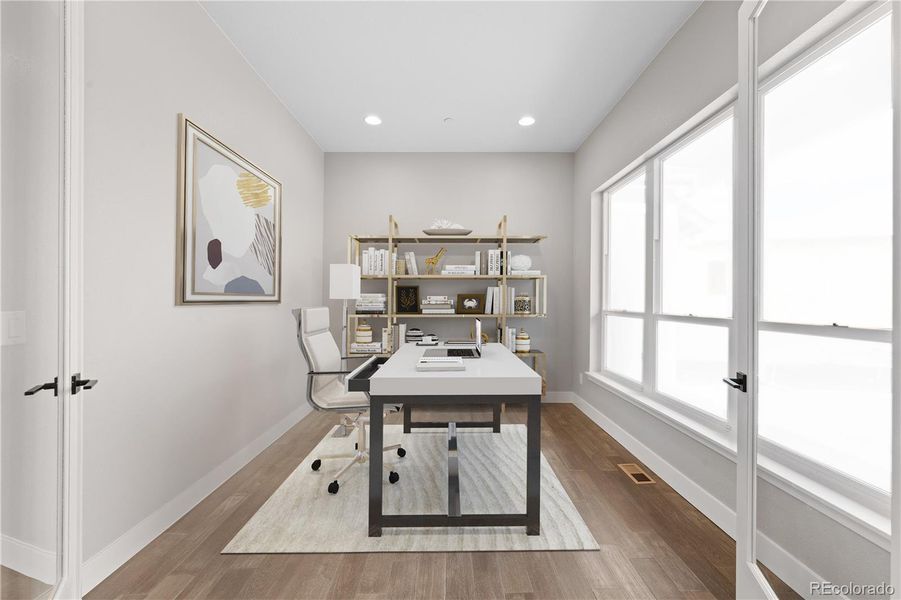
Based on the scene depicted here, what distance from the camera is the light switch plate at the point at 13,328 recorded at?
3.76 ft

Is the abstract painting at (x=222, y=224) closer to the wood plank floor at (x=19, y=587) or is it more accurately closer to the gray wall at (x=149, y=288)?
the gray wall at (x=149, y=288)

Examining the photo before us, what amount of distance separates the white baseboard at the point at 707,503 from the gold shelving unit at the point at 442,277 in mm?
1162

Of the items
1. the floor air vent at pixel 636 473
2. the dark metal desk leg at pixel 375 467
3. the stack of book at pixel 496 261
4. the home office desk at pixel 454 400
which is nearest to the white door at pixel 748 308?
the home office desk at pixel 454 400

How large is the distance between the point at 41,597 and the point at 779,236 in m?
2.61

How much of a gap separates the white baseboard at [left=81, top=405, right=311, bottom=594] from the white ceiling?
2.69 metres

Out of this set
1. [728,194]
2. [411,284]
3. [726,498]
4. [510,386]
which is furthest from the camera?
[411,284]

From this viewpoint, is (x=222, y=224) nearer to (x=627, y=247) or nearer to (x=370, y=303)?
(x=370, y=303)

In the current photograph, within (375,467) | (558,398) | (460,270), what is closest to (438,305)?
(460,270)

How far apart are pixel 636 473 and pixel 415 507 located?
151cm

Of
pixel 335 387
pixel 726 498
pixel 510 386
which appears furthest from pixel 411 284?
pixel 726 498

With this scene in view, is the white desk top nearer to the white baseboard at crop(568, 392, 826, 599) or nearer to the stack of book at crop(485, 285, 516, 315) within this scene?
the white baseboard at crop(568, 392, 826, 599)

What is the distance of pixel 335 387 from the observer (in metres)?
2.95

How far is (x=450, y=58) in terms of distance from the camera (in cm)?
275

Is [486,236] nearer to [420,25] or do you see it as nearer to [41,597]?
[420,25]
